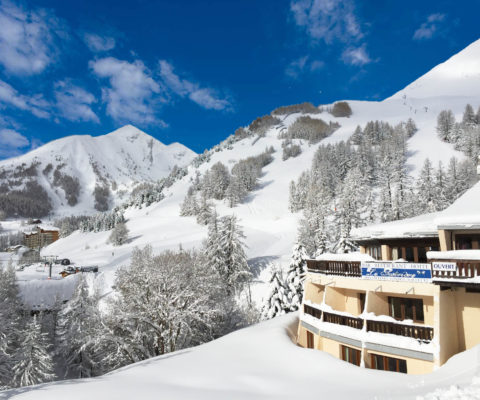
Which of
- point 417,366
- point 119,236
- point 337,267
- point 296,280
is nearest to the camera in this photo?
point 417,366

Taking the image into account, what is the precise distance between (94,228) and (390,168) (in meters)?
103

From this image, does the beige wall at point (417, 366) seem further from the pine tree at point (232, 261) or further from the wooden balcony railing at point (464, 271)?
the pine tree at point (232, 261)

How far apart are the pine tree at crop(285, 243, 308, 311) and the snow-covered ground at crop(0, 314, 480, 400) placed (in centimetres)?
2152

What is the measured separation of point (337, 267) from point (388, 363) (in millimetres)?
5470

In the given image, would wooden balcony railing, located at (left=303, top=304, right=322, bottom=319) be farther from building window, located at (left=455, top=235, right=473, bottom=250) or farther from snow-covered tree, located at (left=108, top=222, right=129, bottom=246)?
snow-covered tree, located at (left=108, top=222, right=129, bottom=246)

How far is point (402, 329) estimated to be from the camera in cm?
1415

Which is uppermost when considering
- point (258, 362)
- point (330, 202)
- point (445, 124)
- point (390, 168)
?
point (445, 124)

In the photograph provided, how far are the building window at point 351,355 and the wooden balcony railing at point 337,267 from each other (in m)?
4.17

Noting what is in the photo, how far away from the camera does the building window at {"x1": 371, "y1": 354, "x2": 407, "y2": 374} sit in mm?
14406

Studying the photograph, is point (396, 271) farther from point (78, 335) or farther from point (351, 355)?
point (78, 335)

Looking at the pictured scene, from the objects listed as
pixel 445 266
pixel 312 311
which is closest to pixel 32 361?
pixel 312 311

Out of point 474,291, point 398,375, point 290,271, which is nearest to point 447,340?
point 474,291

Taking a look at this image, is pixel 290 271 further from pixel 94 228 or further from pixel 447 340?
pixel 94 228

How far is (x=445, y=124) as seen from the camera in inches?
4577
